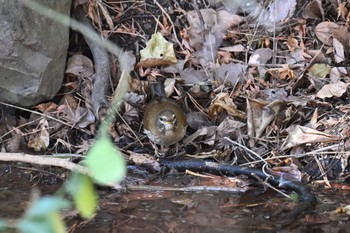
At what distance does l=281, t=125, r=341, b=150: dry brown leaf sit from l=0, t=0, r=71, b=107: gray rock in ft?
6.15

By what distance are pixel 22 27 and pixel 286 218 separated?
2.33 meters

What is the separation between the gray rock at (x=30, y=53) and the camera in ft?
13.4

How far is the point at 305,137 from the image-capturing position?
4.05 metres

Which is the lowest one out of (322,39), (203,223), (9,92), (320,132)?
(203,223)

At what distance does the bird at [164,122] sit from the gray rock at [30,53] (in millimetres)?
816

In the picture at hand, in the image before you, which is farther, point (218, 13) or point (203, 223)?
point (218, 13)

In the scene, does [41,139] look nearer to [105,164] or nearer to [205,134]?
[205,134]

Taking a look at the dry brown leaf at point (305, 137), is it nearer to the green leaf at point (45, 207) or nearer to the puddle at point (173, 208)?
the puddle at point (173, 208)

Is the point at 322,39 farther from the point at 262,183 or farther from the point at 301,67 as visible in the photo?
the point at 262,183

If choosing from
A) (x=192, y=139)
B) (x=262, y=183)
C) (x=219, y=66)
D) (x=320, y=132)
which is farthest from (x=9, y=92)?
(x=320, y=132)

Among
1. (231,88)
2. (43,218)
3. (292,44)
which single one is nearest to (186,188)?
(231,88)

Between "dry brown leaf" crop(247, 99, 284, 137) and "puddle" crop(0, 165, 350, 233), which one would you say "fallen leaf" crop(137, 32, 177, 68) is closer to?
"dry brown leaf" crop(247, 99, 284, 137)

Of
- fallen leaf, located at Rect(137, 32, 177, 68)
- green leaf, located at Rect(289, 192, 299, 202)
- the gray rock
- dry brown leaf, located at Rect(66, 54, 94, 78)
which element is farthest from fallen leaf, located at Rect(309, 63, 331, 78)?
the gray rock

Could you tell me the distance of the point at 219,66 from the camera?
4836 millimetres
